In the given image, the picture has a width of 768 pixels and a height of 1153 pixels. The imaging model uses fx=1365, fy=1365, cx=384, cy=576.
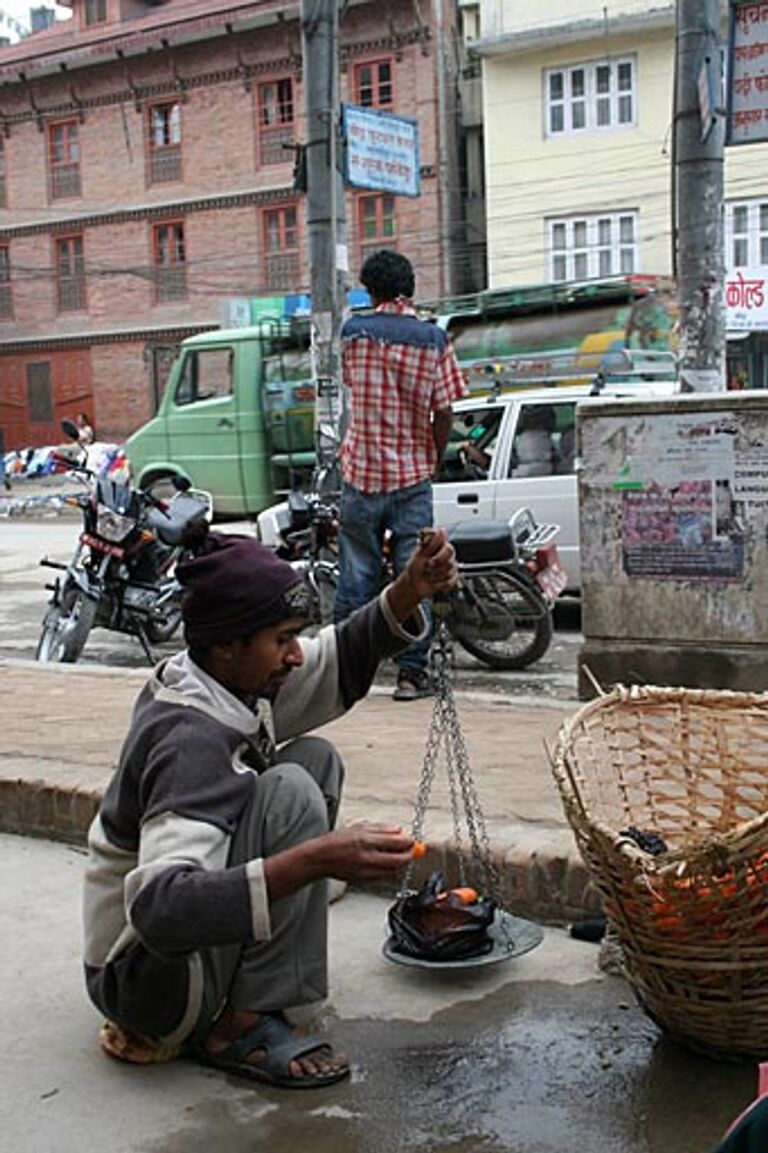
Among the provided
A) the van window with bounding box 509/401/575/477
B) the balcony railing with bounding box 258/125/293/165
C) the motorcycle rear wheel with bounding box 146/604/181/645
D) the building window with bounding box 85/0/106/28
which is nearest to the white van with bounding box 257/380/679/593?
the van window with bounding box 509/401/575/477

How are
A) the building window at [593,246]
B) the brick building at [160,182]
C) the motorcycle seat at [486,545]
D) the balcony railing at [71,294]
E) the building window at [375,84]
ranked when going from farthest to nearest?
the balcony railing at [71,294] → the building window at [375,84] → the brick building at [160,182] → the building window at [593,246] → the motorcycle seat at [486,545]

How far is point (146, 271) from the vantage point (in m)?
31.5

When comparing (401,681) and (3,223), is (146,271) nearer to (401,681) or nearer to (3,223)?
(3,223)

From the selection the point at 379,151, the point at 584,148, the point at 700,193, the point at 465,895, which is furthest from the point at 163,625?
the point at 584,148

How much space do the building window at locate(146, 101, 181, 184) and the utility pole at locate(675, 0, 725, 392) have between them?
2552cm

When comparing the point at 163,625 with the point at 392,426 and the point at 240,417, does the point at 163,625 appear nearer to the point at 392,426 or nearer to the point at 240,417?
the point at 392,426

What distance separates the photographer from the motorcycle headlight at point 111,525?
26.0 feet

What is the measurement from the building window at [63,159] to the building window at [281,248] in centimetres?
563

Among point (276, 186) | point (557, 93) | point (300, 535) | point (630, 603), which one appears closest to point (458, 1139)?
point (630, 603)

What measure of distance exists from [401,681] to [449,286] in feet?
76.0

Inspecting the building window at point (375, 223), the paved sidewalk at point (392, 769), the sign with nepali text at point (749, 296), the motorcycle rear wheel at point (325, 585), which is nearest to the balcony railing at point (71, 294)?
the building window at point (375, 223)

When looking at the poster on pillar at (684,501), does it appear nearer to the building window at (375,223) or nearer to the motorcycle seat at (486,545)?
the motorcycle seat at (486,545)

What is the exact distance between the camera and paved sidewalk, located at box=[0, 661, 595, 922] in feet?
11.7

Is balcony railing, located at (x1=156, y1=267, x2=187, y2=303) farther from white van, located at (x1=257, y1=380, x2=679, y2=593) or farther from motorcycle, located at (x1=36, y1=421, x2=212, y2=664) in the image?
motorcycle, located at (x1=36, y1=421, x2=212, y2=664)
